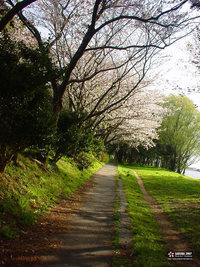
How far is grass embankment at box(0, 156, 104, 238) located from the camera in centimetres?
383

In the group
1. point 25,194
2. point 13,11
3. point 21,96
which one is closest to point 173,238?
point 25,194

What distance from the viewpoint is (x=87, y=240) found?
3.89 m

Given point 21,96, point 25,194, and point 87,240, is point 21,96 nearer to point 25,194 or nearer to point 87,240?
point 25,194

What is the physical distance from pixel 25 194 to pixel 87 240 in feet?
7.93

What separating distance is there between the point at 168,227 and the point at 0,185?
5.48 m

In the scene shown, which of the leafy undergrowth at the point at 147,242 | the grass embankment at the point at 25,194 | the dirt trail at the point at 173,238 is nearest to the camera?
the leafy undergrowth at the point at 147,242

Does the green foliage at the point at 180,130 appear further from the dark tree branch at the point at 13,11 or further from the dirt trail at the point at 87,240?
the dark tree branch at the point at 13,11

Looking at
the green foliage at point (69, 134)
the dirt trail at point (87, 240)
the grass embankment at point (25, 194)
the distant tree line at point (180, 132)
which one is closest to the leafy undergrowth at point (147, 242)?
the dirt trail at point (87, 240)

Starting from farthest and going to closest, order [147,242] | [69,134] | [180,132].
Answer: [180,132] → [69,134] → [147,242]

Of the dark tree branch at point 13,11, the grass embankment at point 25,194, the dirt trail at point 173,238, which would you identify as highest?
the dark tree branch at point 13,11

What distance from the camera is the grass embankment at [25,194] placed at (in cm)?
383

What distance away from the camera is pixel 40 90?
4664 mm

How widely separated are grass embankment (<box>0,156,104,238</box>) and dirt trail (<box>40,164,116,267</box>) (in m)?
1.02

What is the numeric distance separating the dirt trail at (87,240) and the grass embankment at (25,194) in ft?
3.36
